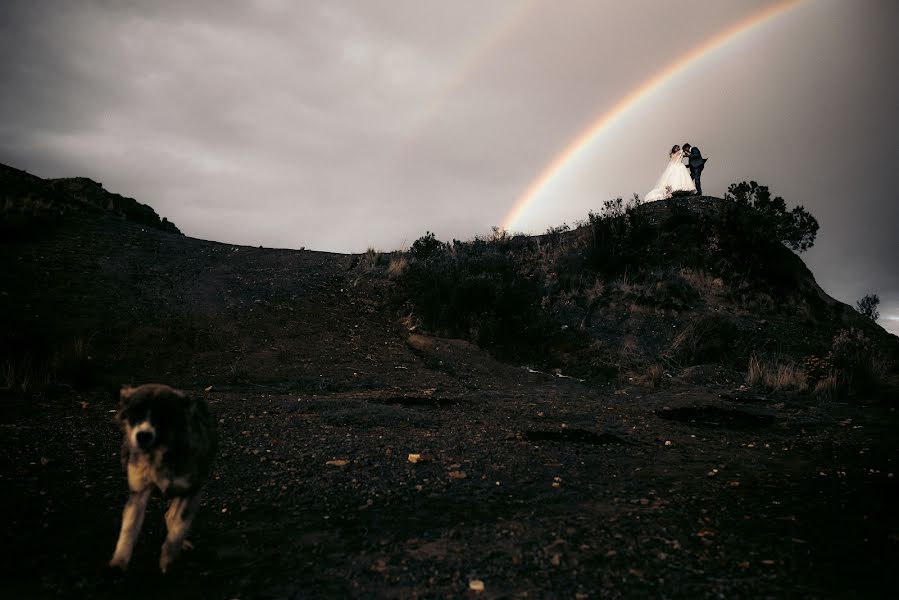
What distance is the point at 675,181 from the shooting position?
87.7 feet

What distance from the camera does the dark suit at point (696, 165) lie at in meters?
25.8

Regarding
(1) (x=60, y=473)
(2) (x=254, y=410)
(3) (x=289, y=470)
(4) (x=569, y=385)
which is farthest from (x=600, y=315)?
(1) (x=60, y=473)

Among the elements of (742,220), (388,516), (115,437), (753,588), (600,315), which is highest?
(742,220)

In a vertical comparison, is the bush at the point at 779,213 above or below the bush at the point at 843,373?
above

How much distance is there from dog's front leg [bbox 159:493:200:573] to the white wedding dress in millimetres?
26939

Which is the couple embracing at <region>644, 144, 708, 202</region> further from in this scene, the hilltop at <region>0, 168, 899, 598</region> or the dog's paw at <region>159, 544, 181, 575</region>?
the dog's paw at <region>159, 544, 181, 575</region>

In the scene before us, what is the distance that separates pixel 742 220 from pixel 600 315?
28.6ft

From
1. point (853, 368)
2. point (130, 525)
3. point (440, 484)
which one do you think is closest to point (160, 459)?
point (130, 525)

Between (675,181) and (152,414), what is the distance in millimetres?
28165

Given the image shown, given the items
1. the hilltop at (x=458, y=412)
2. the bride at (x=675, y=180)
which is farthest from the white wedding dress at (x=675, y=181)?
the hilltop at (x=458, y=412)

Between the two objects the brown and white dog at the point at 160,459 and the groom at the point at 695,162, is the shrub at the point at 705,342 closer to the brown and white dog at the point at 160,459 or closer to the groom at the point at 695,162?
the groom at the point at 695,162

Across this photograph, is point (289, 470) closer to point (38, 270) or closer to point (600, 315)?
point (38, 270)

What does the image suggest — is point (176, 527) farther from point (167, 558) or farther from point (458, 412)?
point (458, 412)

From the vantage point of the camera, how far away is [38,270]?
13.6m
